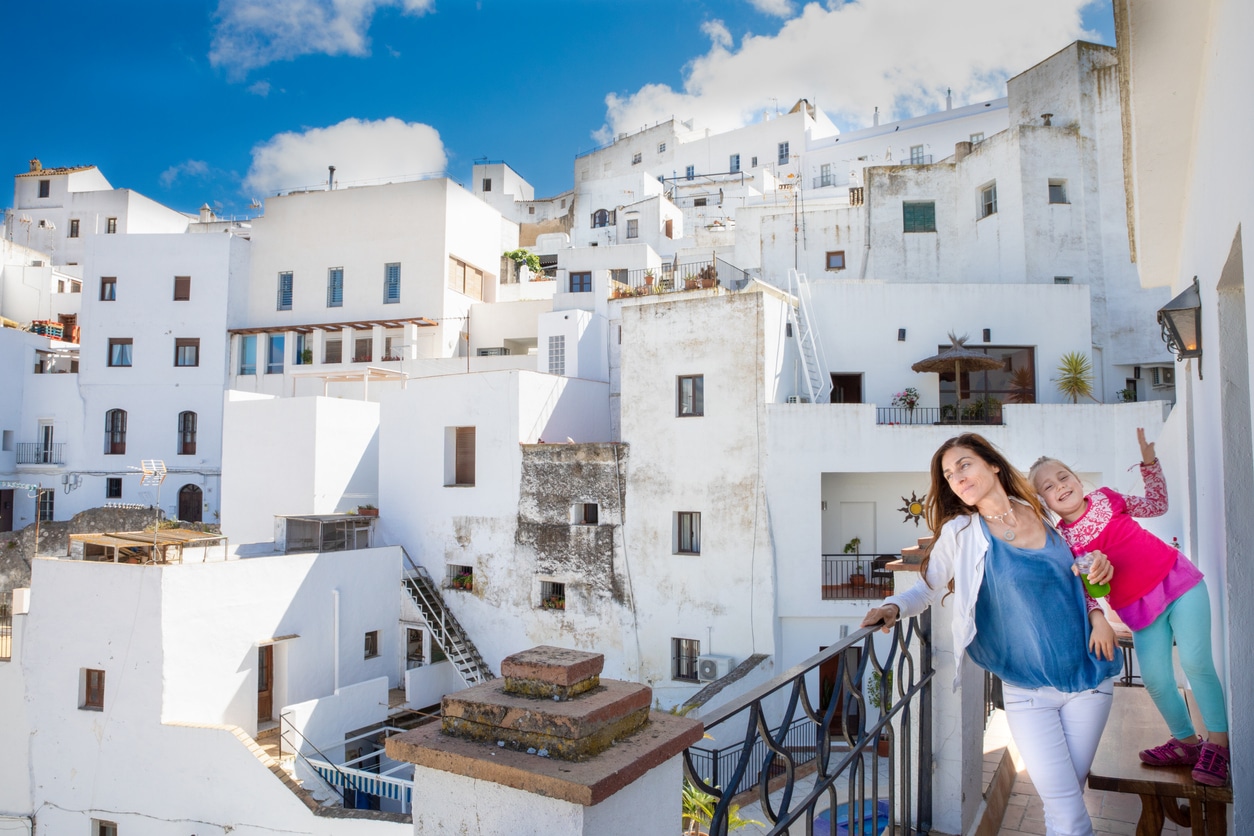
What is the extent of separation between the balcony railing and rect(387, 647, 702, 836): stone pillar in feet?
109

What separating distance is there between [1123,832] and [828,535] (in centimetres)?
1454

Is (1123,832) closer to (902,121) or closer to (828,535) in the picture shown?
(828,535)

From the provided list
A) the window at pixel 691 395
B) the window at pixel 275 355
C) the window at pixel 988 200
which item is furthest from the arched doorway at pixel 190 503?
the window at pixel 988 200

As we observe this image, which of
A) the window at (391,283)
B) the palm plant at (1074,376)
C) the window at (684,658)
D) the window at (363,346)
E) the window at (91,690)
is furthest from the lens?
the window at (391,283)

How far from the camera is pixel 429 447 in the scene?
20.6 meters

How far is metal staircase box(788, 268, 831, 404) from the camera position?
18302 millimetres

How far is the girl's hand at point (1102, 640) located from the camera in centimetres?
290

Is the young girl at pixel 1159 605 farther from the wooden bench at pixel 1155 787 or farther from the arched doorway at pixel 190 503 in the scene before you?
the arched doorway at pixel 190 503

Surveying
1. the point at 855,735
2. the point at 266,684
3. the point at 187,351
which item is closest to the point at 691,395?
the point at 266,684

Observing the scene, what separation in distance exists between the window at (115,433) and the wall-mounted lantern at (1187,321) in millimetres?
32061

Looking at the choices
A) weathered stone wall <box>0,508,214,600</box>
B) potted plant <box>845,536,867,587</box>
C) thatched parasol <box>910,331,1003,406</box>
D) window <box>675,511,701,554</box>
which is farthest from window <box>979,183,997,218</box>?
weathered stone wall <box>0,508,214,600</box>

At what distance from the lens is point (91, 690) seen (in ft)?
50.8

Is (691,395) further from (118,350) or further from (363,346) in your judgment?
(118,350)

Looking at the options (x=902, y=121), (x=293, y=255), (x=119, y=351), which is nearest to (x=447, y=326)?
(x=293, y=255)
